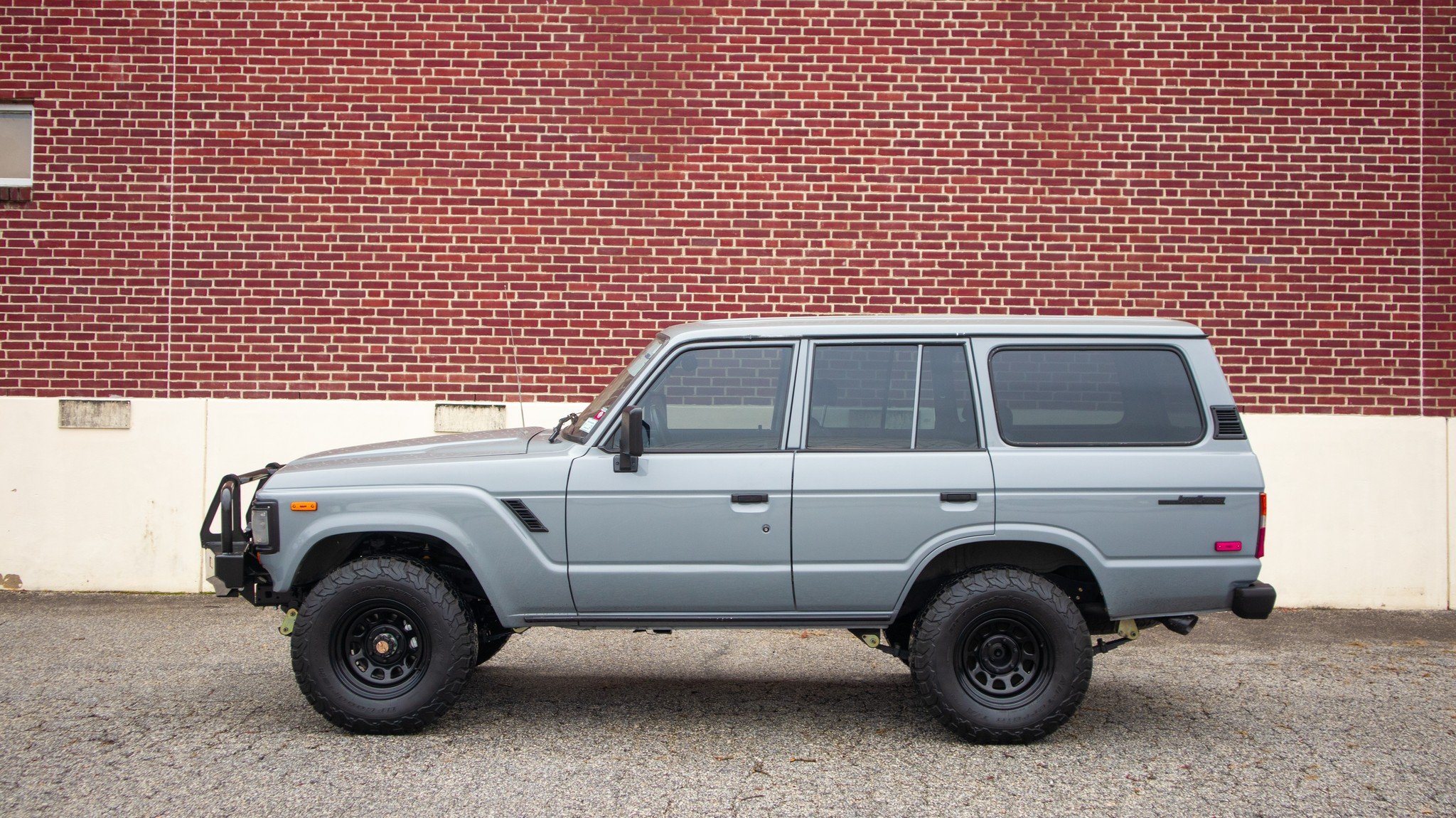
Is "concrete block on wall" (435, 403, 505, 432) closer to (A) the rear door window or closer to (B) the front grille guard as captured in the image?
(B) the front grille guard

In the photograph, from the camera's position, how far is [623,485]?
514 centimetres

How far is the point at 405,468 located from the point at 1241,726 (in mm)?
4157

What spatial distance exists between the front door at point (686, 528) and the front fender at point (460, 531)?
0.15m

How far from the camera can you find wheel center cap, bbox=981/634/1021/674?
16.9ft

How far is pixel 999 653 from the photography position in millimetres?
5164

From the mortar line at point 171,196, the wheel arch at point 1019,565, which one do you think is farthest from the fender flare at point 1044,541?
the mortar line at point 171,196

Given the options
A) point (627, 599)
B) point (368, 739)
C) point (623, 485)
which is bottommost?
point (368, 739)

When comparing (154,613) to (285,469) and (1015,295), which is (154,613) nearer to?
(285,469)

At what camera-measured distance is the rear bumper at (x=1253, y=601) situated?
5.02m

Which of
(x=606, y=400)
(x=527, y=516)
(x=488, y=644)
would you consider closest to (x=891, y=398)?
(x=606, y=400)

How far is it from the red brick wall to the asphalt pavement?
2.46m

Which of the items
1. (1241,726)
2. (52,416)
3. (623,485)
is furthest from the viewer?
(52,416)

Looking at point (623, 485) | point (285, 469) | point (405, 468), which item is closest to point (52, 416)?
point (285, 469)

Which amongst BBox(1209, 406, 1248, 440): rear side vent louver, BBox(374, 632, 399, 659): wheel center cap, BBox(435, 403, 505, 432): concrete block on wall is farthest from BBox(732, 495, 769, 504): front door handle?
BBox(435, 403, 505, 432): concrete block on wall
